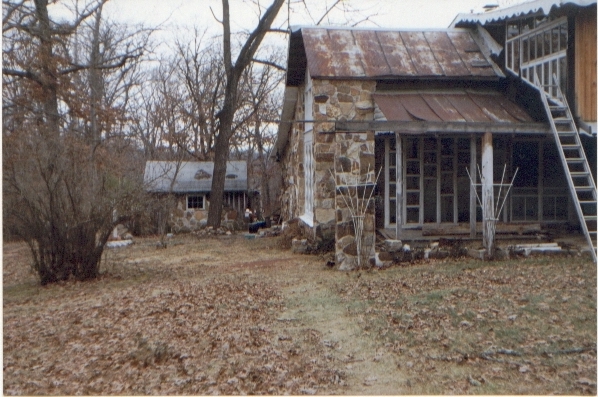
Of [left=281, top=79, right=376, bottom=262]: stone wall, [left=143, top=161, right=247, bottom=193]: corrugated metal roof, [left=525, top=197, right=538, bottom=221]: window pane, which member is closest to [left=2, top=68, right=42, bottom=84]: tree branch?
[left=281, top=79, right=376, bottom=262]: stone wall

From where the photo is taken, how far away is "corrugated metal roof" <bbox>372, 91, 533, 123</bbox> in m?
12.3

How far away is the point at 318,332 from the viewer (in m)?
7.37

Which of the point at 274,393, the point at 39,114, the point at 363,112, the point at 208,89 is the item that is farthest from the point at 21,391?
the point at 208,89

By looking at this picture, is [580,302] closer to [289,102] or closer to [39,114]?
[289,102]

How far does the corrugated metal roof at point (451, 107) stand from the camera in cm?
1227

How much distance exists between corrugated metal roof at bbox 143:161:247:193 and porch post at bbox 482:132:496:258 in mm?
15930

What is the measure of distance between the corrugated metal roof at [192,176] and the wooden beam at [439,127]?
15.3 m

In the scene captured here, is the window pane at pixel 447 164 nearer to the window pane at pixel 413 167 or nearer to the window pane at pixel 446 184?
the window pane at pixel 446 184

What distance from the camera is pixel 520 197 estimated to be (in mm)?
13883

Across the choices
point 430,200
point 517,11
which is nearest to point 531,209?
point 430,200

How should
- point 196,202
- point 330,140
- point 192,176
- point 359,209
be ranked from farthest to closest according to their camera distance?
1. point 192,176
2. point 196,202
3. point 330,140
4. point 359,209

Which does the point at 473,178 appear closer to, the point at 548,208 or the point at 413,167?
the point at 413,167

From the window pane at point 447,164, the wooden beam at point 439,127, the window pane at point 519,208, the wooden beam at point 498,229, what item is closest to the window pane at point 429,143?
the window pane at point 447,164

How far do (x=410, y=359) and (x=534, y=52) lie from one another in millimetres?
8426
